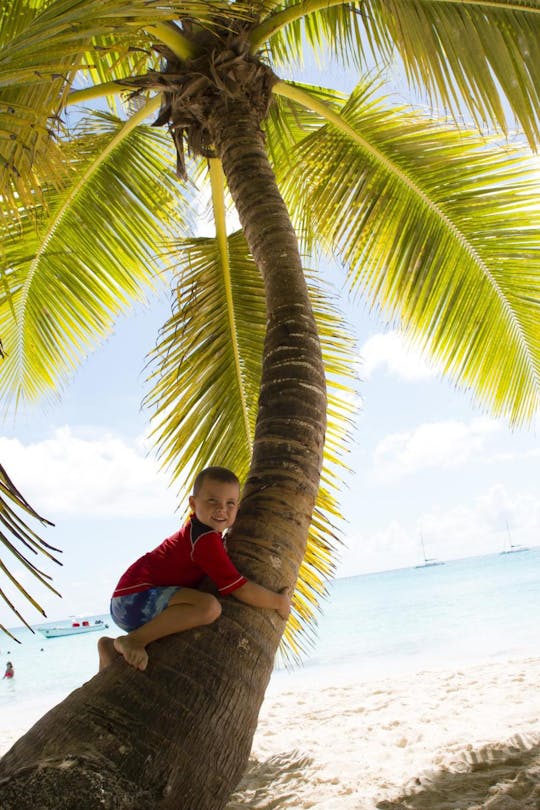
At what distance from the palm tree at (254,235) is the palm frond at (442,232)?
0.02 m

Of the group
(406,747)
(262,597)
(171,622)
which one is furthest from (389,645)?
(171,622)

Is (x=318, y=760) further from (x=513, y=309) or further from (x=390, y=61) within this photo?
(x=390, y=61)

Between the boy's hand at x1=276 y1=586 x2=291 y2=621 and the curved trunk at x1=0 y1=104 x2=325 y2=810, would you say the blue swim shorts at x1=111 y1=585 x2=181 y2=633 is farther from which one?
the boy's hand at x1=276 y1=586 x2=291 y2=621

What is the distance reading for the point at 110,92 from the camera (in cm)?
499

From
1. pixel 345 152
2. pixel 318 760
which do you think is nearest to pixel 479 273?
pixel 345 152

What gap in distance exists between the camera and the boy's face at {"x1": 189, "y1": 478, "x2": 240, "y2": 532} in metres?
2.81

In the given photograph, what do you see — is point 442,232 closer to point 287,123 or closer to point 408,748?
point 287,123

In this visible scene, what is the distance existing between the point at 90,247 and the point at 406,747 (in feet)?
17.6

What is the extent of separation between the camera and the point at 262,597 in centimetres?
244

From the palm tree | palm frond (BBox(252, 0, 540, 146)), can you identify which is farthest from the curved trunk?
palm frond (BBox(252, 0, 540, 146))

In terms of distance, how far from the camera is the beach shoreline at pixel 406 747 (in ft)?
13.3

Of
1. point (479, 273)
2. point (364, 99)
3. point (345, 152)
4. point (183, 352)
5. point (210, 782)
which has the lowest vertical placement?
point (210, 782)

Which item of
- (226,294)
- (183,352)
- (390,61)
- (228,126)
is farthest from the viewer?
(226,294)

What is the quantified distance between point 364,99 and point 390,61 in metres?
1.05
